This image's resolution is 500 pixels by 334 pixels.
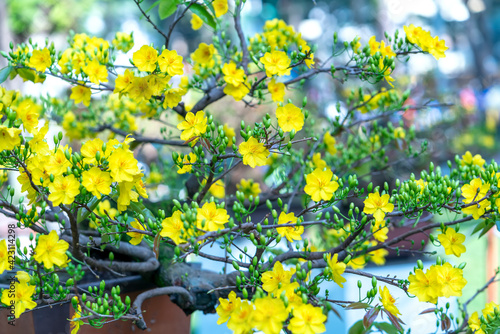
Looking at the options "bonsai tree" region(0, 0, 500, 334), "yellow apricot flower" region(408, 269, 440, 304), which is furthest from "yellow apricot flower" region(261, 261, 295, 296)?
"yellow apricot flower" region(408, 269, 440, 304)

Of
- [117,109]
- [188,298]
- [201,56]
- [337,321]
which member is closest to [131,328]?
[188,298]

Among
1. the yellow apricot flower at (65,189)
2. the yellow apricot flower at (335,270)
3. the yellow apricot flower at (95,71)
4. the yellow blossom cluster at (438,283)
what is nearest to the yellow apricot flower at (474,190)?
the yellow blossom cluster at (438,283)

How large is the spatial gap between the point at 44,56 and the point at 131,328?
0.66 metres

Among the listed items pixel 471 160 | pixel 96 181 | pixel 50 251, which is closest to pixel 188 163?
pixel 96 181

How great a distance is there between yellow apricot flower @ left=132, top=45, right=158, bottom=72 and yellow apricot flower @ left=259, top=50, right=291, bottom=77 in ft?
0.74

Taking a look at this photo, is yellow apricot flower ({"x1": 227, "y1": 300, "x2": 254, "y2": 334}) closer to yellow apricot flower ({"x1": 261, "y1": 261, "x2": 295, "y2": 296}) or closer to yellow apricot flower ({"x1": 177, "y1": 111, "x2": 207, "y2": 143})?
yellow apricot flower ({"x1": 261, "y1": 261, "x2": 295, "y2": 296})

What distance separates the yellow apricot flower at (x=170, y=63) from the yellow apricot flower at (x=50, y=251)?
37 cm

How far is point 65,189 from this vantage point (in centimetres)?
76

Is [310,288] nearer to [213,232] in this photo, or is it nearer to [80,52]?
[213,232]

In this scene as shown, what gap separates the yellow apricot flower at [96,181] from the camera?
0.76 m

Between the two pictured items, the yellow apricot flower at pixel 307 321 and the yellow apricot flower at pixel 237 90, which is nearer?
the yellow apricot flower at pixel 307 321

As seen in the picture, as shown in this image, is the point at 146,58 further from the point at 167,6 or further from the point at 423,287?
the point at 423,287

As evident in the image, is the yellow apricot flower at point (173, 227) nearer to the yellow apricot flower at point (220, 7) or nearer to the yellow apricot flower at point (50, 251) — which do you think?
the yellow apricot flower at point (50, 251)

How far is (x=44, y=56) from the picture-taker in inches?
41.1
